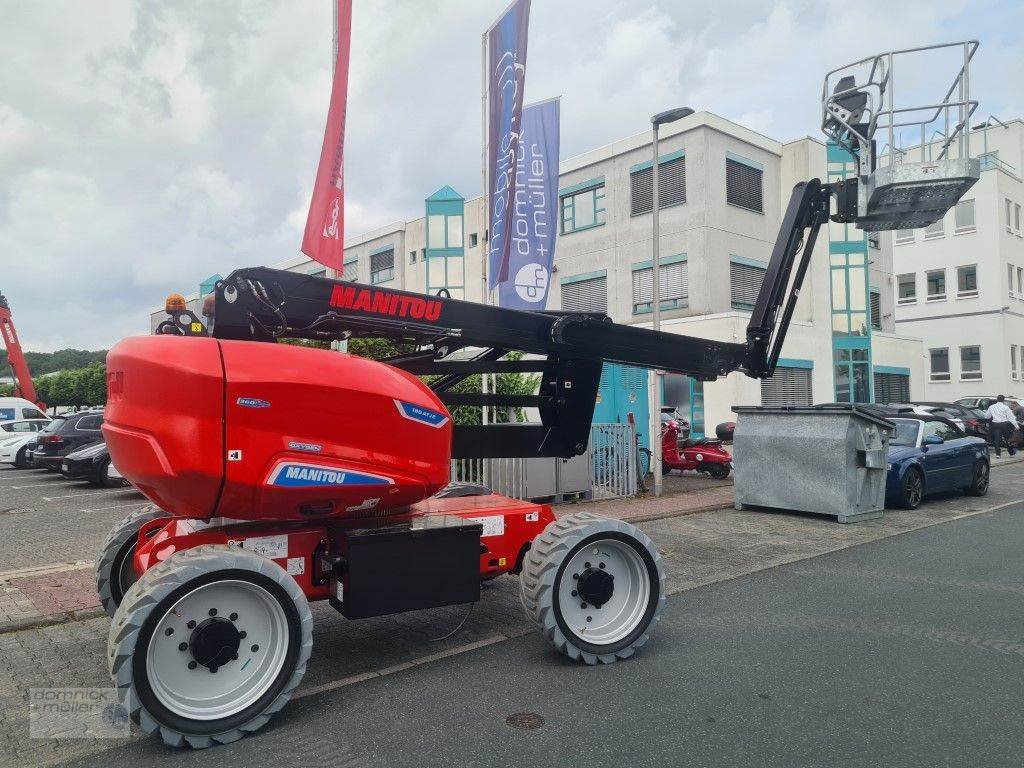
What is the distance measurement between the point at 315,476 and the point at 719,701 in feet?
8.55

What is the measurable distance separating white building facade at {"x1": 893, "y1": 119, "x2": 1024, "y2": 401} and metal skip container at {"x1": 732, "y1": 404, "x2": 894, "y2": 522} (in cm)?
2912

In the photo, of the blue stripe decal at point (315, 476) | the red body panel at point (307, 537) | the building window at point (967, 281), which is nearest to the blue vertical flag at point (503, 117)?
the red body panel at point (307, 537)

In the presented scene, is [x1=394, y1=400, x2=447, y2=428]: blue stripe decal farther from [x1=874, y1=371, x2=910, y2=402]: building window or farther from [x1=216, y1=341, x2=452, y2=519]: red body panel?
[x1=874, y1=371, x2=910, y2=402]: building window

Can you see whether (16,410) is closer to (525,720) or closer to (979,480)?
(525,720)

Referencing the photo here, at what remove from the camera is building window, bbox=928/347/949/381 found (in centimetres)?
3931

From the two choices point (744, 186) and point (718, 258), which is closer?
point (718, 258)

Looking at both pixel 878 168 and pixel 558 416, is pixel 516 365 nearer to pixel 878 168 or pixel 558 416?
pixel 558 416

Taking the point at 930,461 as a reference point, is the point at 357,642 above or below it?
below

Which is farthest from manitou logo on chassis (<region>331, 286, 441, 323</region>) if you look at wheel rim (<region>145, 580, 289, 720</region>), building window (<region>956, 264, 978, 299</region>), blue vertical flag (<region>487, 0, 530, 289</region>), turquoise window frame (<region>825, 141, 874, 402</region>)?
building window (<region>956, 264, 978, 299</region>)

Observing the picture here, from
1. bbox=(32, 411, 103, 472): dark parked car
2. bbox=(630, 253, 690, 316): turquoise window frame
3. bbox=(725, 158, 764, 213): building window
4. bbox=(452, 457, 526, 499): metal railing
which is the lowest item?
bbox=(452, 457, 526, 499): metal railing

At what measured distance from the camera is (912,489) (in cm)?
1232

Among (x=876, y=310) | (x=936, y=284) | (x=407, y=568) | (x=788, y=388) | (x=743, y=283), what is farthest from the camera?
(x=936, y=284)

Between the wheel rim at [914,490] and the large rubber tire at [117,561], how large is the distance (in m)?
11.1

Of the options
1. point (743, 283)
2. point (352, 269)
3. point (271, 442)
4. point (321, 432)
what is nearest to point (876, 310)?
point (743, 283)
